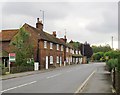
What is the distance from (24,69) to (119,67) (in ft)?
88.8

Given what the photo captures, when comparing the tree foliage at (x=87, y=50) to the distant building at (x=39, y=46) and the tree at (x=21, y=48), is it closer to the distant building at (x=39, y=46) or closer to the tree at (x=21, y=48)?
the distant building at (x=39, y=46)

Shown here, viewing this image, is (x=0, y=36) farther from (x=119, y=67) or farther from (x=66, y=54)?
(x=119, y=67)

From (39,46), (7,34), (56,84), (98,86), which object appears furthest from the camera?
(7,34)

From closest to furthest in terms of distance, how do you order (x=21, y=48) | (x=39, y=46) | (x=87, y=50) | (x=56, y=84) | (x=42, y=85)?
(x=42, y=85)
(x=56, y=84)
(x=21, y=48)
(x=39, y=46)
(x=87, y=50)

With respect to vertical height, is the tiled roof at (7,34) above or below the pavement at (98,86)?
above

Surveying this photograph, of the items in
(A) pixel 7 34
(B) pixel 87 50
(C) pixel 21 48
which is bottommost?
(C) pixel 21 48

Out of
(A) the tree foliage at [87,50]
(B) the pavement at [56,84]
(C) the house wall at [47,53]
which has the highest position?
(A) the tree foliage at [87,50]

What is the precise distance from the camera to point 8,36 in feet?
163

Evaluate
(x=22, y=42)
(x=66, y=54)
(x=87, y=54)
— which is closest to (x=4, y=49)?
(x=22, y=42)

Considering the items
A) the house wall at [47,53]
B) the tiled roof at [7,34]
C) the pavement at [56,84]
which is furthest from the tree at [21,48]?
the pavement at [56,84]

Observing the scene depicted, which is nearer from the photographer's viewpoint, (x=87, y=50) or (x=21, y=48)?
(x=21, y=48)

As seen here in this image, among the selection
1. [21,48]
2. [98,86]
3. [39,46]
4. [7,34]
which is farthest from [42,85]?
[7,34]

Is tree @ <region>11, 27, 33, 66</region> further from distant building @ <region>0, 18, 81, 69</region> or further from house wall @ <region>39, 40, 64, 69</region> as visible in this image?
house wall @ <region>39, 40, 64, 69</region>

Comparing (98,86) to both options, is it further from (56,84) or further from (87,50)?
(87,50)
